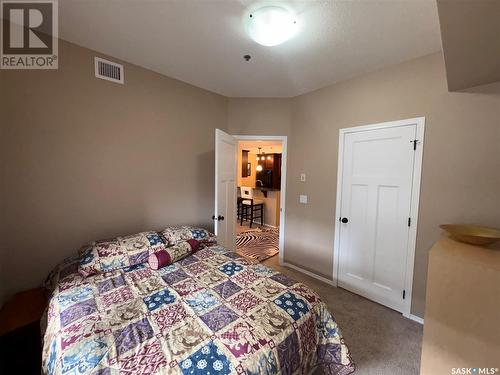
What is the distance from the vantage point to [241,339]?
41.6 inches

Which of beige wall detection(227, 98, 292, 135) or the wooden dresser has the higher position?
beige wall detection(227, 98, 292, 135)

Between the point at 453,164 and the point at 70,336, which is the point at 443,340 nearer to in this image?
the point at 453,164

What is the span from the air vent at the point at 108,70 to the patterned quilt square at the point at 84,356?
218 centimetres

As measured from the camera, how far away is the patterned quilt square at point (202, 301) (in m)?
1.27

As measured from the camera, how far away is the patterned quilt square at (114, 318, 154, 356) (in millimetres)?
991

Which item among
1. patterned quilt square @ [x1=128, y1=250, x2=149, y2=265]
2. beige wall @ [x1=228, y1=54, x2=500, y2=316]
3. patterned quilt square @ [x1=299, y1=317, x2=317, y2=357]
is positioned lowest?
patterned quilt square @ [x1=299, y1=317, x2=317, y2=357]

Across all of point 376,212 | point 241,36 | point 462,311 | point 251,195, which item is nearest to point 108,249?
point 241,36

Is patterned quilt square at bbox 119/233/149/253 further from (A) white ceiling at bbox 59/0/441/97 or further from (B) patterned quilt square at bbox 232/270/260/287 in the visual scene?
(A) white ceiling at bbox 59/0/441/97

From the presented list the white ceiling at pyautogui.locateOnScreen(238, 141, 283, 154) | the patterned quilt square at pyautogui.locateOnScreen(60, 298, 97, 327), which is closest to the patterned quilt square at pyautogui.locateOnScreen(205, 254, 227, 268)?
the patterned quilt square at pyautogui.locateOnScreen(60, 298, 97, 327)

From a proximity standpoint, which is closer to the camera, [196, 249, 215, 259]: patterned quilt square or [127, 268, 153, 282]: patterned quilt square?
[127, 268, 153, 282]: patterned quilt square

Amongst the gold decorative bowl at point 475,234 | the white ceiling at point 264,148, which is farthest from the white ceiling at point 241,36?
the white ceiling at point 264,148

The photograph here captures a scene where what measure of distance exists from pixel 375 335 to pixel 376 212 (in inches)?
46.9

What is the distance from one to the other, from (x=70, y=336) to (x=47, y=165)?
143 cm

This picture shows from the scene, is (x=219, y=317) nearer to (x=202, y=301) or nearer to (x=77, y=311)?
(x=202, y=301)
